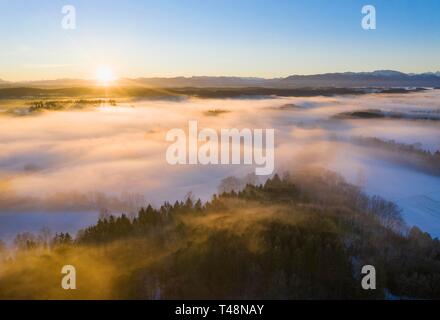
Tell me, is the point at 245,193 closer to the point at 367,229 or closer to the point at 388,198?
the point at 367,229

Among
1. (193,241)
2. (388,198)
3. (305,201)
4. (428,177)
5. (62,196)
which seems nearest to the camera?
(193,241)

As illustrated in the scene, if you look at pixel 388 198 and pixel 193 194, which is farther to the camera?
pixel 193 194
